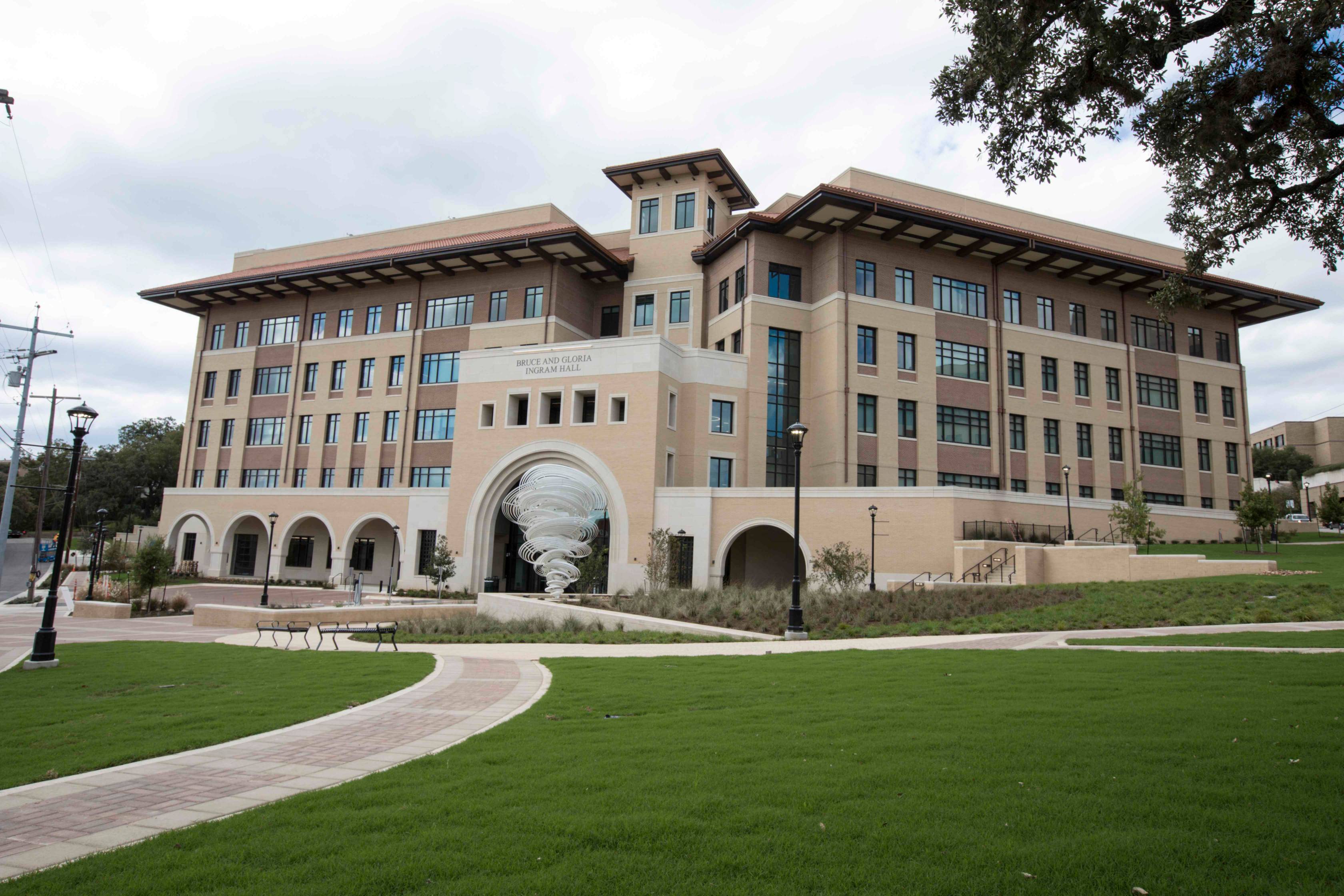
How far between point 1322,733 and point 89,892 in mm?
8614

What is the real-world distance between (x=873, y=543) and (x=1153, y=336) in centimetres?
2686

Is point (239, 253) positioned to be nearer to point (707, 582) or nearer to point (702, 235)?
point (702, 235)

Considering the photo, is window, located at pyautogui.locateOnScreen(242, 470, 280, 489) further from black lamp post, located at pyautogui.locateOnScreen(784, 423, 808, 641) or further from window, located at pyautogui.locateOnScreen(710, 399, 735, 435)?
black lamp post, located at pyautogui.locateOnScreen(784, 423, 808, 641)

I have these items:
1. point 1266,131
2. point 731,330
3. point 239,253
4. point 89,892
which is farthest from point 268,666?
point 239,253

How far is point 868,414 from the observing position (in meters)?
39.5

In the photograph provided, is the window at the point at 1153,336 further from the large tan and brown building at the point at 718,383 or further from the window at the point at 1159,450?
the window at the point at 1159,450

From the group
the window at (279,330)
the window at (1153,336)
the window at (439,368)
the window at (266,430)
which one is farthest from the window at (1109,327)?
the window at (266,430)

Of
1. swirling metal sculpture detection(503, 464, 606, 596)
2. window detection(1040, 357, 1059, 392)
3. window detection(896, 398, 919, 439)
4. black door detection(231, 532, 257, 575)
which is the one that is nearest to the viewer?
swirling metal sculpture detection(503, 464, 606, 596)

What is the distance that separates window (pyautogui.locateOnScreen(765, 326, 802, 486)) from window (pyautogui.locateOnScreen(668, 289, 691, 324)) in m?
6.29

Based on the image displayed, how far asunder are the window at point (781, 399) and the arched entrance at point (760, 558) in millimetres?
2651

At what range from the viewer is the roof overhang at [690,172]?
1718 inches

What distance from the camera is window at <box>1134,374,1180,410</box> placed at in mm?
45625

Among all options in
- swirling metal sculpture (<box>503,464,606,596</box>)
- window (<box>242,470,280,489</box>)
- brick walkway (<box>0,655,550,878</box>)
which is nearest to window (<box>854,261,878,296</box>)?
swirling metal sculpture (<box>503,464,606,596</box>)

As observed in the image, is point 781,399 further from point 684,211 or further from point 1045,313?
point 1045,313
